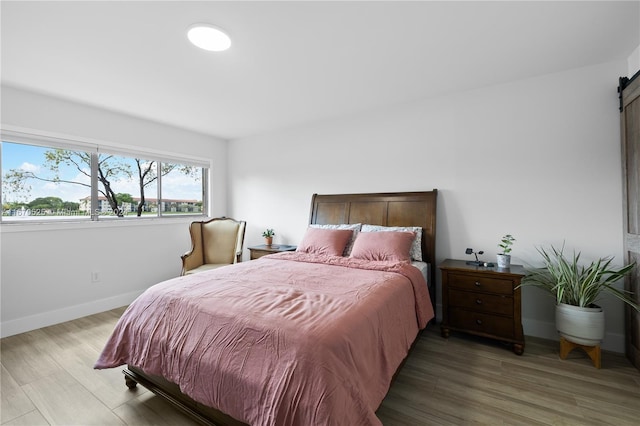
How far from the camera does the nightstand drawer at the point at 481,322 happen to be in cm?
233

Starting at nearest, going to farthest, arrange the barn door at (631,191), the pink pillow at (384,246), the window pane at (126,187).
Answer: the barn door at (631,191), the pink pillow at (384,246), the window pane at (126,187)

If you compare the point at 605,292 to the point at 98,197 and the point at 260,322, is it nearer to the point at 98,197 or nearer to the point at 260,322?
the point at 260,322

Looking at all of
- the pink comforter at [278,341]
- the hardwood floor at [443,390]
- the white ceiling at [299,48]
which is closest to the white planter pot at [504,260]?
the hardwood floor at [443,390]

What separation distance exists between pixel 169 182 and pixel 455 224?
13.0ft

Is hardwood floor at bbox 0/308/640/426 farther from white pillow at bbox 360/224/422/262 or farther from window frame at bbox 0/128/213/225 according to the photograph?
window frame at bbox 0/128/213/225

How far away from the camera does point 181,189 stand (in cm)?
439

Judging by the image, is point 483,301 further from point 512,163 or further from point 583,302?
point 512,163

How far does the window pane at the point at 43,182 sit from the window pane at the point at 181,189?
37.2 inches

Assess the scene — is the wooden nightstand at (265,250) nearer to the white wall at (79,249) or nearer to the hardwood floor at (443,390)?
the white wall at (79,249)

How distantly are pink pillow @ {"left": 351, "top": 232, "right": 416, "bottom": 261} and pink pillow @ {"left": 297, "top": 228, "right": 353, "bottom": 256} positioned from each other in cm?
19

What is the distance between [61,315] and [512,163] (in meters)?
4.93

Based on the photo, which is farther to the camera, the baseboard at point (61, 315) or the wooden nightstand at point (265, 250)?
the wooden nightstand at point (265, 250)

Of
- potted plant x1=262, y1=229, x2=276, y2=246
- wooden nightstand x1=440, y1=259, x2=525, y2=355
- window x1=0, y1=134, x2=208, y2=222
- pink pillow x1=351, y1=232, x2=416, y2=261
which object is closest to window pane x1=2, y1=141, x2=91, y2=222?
window x1=0, y1=134, x2=208, y2=222

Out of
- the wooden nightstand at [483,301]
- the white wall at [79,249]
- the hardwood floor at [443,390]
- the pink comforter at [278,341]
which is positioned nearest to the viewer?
the pink comforter at [278,341]
